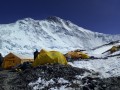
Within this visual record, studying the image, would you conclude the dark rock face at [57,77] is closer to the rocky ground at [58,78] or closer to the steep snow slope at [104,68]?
the rocky ground at [58,78]

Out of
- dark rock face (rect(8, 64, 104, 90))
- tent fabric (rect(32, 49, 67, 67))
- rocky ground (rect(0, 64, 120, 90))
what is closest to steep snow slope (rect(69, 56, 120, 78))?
rocky ground (rect(0, 64, 120, 90))

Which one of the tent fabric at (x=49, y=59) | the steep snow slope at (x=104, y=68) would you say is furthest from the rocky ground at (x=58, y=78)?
the tent fabric at (x=49, y=59)

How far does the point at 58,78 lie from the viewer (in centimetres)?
2680

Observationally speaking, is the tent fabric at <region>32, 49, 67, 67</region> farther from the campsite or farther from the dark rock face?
the dark rock face

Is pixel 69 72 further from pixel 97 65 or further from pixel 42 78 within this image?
pixel 97 65

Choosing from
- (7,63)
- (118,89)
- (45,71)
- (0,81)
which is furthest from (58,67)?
(7,63)

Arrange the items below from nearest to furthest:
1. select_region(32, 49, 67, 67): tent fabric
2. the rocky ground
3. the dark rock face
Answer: the rocky ground
the dark rock face
select_region(32, 49, 67, 67): tent fabric

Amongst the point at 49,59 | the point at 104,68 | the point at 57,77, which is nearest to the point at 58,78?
the point at 57,77

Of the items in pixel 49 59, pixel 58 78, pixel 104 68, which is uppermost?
pixel 49 59

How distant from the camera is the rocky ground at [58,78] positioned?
2462cm

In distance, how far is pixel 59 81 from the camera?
26125 mm

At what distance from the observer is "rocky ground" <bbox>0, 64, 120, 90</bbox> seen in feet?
80.8

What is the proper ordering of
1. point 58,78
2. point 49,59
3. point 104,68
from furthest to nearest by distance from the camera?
point 49,59 < point 104,68 < point 58,78

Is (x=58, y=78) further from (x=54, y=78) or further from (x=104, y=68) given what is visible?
(x=104, y=68)
